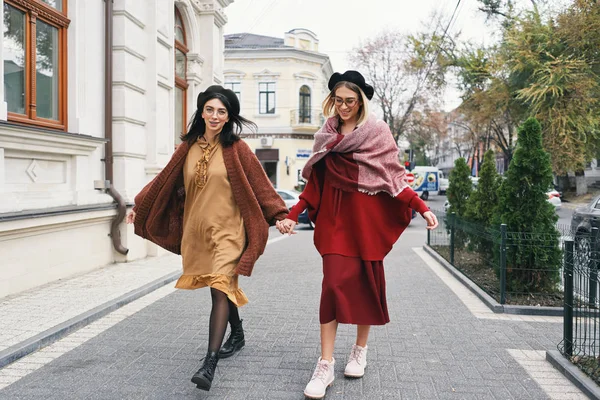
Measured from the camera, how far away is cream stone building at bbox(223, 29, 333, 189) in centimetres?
3781

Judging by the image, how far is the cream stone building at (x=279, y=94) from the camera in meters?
37.8

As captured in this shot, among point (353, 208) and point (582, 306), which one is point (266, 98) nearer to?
point (582, 306)

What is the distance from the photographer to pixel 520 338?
5055 millimetres

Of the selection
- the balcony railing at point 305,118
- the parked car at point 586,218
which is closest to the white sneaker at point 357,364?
the parked car at point 586,218

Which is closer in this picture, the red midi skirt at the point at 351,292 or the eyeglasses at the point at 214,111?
the red midi skirt at the point at 351,292

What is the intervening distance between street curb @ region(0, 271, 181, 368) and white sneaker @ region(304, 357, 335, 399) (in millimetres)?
2320

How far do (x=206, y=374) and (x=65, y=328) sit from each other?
2.17m

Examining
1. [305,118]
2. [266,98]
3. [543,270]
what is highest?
[266,98]

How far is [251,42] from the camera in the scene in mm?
39594

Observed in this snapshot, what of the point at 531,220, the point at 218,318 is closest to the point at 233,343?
the point at 218,318

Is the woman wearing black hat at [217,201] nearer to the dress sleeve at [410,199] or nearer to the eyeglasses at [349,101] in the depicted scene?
the eyeglasses at [349,101]

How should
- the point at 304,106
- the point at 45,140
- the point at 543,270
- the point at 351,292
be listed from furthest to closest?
the point at 304,106 → the point at 45,140 → the point at 543,270 → the point at 351,292

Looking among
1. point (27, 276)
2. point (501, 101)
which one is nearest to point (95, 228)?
point (27, 276)

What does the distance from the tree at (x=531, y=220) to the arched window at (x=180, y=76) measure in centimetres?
784
